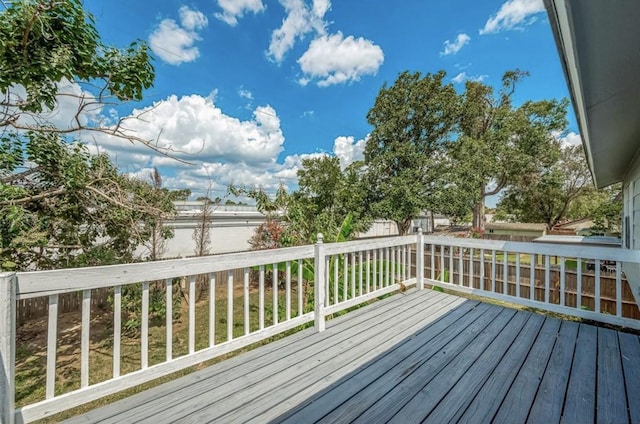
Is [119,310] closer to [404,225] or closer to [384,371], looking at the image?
[384,371]

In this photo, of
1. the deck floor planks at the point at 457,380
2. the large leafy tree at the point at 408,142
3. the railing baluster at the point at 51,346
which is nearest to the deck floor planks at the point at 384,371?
the deck floor planks at the point at 457,380

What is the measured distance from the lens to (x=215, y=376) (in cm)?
224

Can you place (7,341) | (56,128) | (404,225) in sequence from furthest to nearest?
(404,225), (56,128), (7,341)

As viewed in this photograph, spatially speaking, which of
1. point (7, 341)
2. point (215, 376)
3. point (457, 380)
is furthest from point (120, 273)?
point (457, 380)

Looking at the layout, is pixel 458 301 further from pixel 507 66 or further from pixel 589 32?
pixel 507 66

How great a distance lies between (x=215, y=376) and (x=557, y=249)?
13.2 ft

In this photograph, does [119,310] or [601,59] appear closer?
[601,59]

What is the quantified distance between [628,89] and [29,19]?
5.34m

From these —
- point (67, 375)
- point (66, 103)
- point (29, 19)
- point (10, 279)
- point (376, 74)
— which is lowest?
point (67, 375)

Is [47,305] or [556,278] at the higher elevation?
[556,278]

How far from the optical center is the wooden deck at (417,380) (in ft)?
5.80

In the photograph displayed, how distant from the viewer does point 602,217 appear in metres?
14.3

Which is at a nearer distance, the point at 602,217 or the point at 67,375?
the point at 67,375

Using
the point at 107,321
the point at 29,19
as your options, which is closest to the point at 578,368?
the point at 29,19
